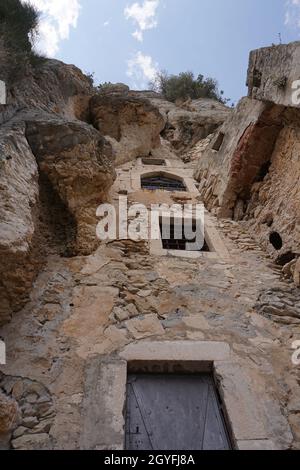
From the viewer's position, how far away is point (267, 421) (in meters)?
2.72

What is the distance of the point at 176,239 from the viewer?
5.73 metres

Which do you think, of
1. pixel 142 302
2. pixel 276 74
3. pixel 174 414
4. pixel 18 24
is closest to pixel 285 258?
pixel 142 302

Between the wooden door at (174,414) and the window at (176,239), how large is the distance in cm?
246

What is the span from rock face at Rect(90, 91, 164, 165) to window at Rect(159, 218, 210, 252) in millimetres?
3820

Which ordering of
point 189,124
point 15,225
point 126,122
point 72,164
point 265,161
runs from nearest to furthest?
1. point 15,225
2. point 72,164
3. point 265,161
4. point 126,122
5. point 189,124

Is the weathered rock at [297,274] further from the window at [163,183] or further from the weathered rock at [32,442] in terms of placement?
the window at [163,183]

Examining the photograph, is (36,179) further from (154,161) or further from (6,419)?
(154,161)

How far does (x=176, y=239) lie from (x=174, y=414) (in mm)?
3157

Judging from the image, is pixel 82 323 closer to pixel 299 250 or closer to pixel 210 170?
pixel 299 250

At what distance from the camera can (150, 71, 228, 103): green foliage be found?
17516 mm

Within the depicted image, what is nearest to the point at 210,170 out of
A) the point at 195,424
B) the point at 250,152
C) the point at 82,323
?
the point at 250,152

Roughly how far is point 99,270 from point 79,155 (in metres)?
1.64

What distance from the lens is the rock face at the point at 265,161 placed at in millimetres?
5121

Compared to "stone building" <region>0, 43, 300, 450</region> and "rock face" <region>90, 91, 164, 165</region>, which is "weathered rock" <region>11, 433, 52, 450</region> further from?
"rock face" <region>90, 91, 164, 165</region>
